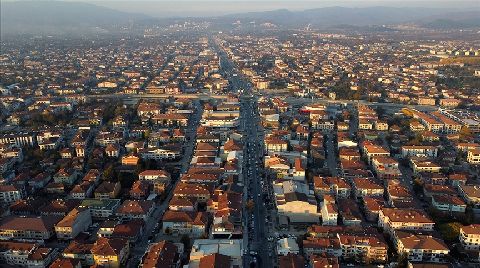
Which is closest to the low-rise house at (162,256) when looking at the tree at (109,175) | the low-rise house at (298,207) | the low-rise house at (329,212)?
the low-rise house at (298,207)

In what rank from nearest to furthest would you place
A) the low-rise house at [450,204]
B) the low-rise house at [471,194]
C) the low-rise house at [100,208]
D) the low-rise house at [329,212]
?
the low-rise house at [329,212] → the low-rise house at [100,208] → the low-rise house at [450,204] → the low-rise house at [471,194]

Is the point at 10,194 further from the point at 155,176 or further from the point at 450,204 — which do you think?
the point at 450,204

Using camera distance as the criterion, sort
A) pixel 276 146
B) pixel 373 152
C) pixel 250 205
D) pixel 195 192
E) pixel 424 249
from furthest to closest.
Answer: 1. pixel 276 146
2. pixel 373 152
3. pixel 195 192
4. pixel 250 205
5. pixel 424 249

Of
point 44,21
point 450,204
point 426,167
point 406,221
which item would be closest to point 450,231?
point 406,221

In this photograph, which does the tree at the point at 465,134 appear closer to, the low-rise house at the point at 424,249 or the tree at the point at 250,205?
the low-rise house at the point at 424,249

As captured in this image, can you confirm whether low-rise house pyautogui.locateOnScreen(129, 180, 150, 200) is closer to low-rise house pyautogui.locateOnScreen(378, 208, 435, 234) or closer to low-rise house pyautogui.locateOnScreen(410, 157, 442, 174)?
low-rise house pyautogui.locateOnScreen(378, 208, 435, 234)

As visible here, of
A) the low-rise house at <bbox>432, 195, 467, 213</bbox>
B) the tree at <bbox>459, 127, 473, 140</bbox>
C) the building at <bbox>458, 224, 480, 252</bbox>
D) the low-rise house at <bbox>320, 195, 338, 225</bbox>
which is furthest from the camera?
the tree at <bbox>459, 127, 473, 140</bbox>

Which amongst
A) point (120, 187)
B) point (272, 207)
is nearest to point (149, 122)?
point (120, 187)

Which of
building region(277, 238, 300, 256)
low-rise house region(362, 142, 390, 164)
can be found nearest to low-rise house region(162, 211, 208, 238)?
building region(277, 238, 300, 256)

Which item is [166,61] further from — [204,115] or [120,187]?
[120,187]
